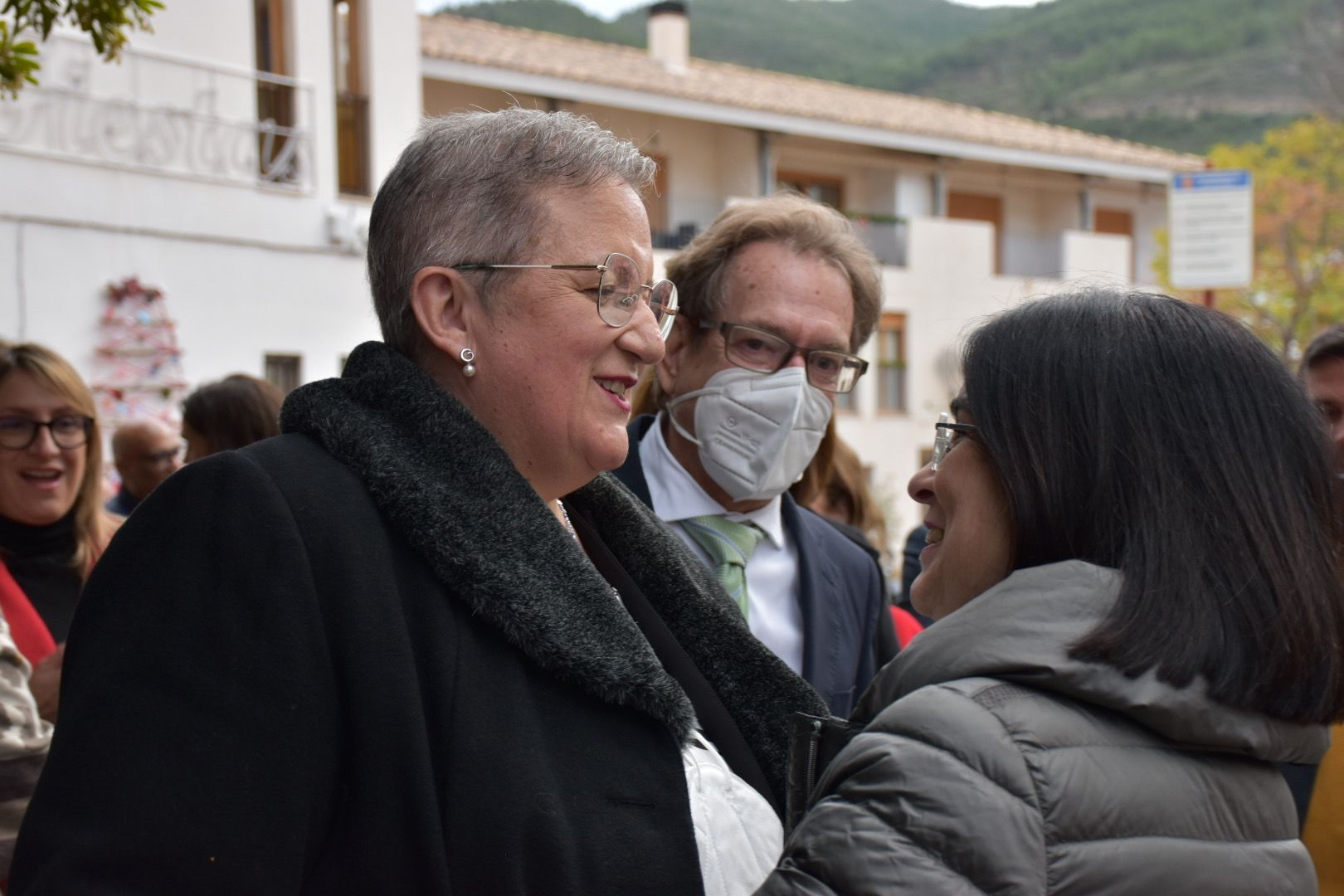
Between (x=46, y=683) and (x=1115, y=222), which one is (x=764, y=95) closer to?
(x=1115, y=222)

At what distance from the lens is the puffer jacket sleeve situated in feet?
4.91

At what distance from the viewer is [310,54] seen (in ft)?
44.0

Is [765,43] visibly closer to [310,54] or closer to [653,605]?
[310,54]

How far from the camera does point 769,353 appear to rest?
11.0 ft

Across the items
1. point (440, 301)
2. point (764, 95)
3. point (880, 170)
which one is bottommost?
point (440, 301)

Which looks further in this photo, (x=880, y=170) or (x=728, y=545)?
(x=880, y=170)

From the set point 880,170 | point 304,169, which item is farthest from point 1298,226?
point 304,169

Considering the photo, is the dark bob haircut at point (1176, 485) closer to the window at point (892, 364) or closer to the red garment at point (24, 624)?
the red garment at point (24, 624)

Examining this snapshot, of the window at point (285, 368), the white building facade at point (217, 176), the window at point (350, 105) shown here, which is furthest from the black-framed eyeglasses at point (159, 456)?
the window at point (350, 105)

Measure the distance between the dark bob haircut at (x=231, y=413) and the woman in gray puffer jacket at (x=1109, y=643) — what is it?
3655 mm

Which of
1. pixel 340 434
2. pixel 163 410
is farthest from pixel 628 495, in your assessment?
pixel 163 410

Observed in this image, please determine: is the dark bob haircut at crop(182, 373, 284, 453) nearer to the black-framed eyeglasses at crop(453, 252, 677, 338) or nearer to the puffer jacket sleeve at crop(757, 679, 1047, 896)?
the black-framed eyeglasses at crop(453, 252, 677, 338)

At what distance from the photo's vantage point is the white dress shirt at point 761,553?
3.28 meters

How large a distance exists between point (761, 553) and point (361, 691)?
1.66 m
